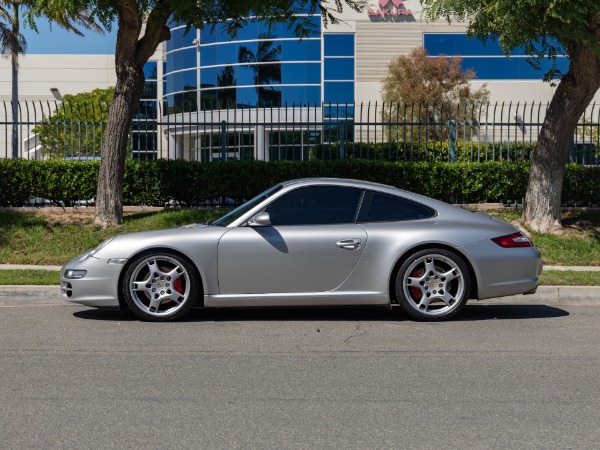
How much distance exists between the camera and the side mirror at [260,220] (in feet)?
28.3

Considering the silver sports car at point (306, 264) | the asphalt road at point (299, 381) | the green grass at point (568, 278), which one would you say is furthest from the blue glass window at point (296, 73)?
the silver sports car at point (306, 264)

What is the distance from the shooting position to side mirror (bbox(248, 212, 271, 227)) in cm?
862

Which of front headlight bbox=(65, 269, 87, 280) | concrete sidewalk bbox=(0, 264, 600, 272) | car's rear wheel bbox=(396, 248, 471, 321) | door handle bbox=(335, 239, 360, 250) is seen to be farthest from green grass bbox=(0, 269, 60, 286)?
car's rear wheel bbox=(396, 248, 471, 321)

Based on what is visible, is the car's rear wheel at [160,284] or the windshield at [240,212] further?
the windshield at [240,212]

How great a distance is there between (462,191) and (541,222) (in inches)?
82.1

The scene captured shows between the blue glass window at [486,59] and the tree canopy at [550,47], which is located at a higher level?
the blue glass window at [486,59]

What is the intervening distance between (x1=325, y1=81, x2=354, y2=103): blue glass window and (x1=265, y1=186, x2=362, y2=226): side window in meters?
38.6

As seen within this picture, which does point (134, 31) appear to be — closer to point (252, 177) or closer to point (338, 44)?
point (252, 177)

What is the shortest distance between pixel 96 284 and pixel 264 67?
38.6m

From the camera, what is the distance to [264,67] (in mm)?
46344

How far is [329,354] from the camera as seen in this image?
730 centimetres

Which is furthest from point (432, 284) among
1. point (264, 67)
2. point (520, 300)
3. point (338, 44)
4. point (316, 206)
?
point (338, 44)

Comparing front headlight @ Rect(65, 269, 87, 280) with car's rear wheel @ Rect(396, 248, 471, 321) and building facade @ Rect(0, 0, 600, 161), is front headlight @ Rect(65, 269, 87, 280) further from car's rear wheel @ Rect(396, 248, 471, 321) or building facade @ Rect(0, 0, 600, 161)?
building facade @ Rect(0, 0, 600, 161)

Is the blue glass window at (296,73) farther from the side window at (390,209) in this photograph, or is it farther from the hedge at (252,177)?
the side window at (390,209)
